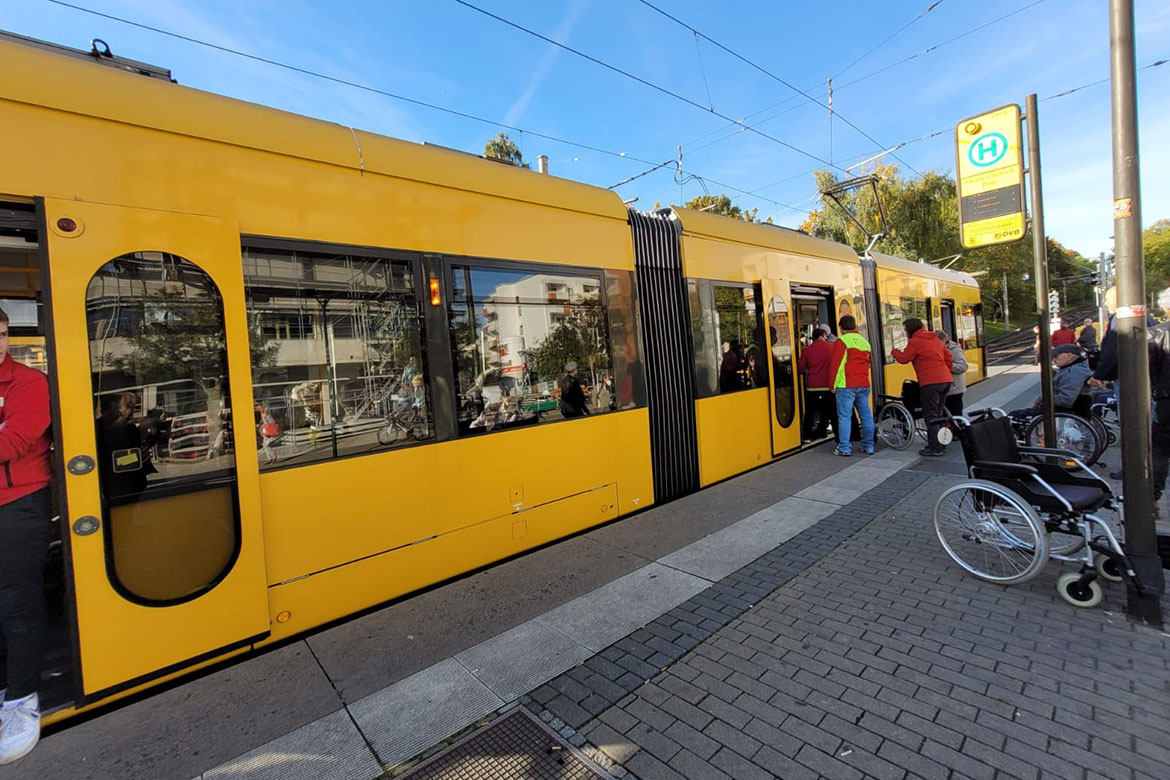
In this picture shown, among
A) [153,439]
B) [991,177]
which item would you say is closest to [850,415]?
[991,177]

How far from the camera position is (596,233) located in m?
4.86

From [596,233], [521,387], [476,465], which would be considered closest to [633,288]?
[596,233]

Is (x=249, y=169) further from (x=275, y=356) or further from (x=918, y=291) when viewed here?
(x=918, y=291)

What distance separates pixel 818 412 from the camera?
8.16 m

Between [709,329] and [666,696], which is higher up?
[709,329]

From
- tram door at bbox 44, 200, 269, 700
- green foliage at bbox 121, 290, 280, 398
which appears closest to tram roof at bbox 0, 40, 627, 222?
tram door at bbox 44, 200, 269, 700

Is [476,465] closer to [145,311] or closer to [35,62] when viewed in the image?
[145,311]

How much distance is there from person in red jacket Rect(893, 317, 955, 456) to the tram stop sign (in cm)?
164

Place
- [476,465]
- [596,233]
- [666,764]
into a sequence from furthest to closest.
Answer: [596,233]
[476,465]
[666,764]

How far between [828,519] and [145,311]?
526cm

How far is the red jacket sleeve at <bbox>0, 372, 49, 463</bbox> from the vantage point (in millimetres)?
2391

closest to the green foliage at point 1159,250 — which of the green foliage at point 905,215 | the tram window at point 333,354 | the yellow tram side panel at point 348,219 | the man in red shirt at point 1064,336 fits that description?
the green foliage at point 905,215

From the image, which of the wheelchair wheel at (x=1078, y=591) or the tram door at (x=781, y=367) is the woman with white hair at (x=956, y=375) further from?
the wheelchair wheel at (x=1078, y=591)

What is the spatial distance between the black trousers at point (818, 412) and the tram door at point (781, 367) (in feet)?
1.98
